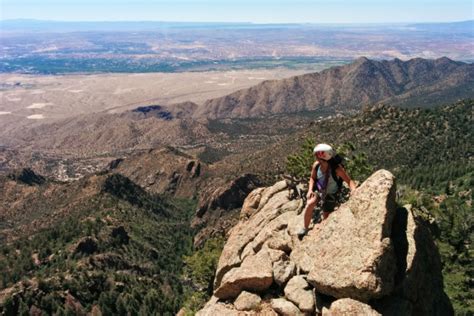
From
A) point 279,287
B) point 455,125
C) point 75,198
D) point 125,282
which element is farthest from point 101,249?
point 455,125

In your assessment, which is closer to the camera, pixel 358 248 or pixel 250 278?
pixel 358 248

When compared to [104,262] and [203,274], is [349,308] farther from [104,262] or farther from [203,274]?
[104,262]

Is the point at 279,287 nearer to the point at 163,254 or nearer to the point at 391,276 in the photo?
the point at 391,276

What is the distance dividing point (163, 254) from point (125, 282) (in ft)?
75.9

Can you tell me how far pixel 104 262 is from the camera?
82812 millimetres

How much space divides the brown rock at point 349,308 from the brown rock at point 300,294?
48.1 inches

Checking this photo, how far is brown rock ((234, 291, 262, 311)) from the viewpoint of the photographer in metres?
22.8

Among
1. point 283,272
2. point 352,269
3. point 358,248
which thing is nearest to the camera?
point 352,269

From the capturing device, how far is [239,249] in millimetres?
31125

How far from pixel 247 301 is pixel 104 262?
6503 cm

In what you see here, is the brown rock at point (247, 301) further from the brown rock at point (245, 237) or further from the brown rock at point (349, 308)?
the brown rock at point (245, 237)

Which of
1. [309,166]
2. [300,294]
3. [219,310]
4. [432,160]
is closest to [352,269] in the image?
[300,294]

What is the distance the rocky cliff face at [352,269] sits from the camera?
19.5 metres

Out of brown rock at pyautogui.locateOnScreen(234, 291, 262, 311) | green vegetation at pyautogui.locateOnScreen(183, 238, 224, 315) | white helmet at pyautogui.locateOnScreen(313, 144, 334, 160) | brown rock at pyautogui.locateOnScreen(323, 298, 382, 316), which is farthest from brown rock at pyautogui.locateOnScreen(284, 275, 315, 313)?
green vegetation at pyautogui.locateOnScreen(183, 238, 224, 315)
